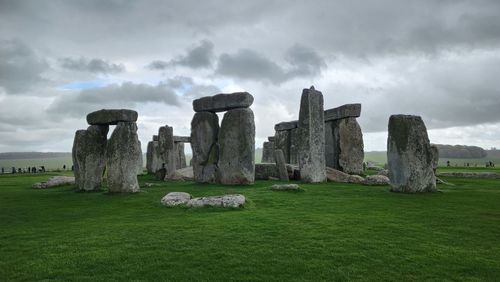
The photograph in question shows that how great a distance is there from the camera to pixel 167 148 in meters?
22.3

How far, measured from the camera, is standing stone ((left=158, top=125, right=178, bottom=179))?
21.7 meters

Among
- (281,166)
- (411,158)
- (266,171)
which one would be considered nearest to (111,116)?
(281,166)

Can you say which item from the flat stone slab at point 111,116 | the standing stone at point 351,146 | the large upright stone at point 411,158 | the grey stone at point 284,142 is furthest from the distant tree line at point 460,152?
the flat stone slab at point 111,116

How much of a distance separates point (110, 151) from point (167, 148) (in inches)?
373

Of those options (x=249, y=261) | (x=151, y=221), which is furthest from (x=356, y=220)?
(x=151, y=221)

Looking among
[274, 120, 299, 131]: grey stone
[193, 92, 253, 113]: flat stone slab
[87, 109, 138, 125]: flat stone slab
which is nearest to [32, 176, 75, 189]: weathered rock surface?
[87, 109, 138, 125]: flat stone slab

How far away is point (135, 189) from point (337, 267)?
9629 millimetres

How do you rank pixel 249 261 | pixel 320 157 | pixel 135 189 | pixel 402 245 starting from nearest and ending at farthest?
1. pixel 249 261
2. pixel 402 245
3. pixel 135 189
4. pixel 320 157

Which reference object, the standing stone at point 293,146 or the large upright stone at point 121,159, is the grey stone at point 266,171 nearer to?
the standing stone at point 293,146

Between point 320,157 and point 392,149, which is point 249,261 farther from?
point 320,157

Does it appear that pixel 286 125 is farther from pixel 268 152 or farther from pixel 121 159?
pixel 121 159

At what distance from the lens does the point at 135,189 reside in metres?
13.0

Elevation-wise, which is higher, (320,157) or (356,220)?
(320,157)

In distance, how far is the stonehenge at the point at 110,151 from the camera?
12766 millimetres
